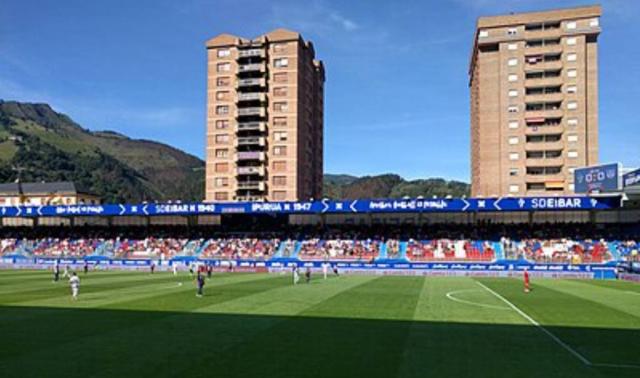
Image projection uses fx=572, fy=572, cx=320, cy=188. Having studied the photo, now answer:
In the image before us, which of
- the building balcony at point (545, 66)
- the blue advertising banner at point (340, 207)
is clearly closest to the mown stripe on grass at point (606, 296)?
the blue advertising banner at point (340, 207)

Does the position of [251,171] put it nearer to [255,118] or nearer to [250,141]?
[250,141]

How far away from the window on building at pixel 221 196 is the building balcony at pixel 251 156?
6.76 meters

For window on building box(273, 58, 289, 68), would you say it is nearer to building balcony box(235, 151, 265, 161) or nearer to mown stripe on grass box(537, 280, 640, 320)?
building balcony box(235, 151, 265, 161)

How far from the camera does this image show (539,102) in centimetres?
9975

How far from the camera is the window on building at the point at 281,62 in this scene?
10244cm

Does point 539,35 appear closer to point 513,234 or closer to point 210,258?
point 513,234

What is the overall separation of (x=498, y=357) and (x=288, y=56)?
296 feet

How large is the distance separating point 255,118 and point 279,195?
48.0 ft

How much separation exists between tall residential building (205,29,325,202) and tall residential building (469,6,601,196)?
34409 mm

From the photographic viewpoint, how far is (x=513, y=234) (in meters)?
66.5

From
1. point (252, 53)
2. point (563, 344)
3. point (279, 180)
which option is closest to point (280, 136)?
point (279, 180)

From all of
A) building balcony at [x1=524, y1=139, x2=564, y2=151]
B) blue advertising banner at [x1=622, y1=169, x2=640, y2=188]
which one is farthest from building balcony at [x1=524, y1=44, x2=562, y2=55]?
blue advertising banner at [x1=622, y1=169, x2=640, y2=188]

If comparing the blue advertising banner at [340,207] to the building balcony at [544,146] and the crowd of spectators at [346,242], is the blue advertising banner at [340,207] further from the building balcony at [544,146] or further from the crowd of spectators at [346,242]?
the building balcony at [544,146]

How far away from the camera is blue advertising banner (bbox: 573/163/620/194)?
6062 centimetres
